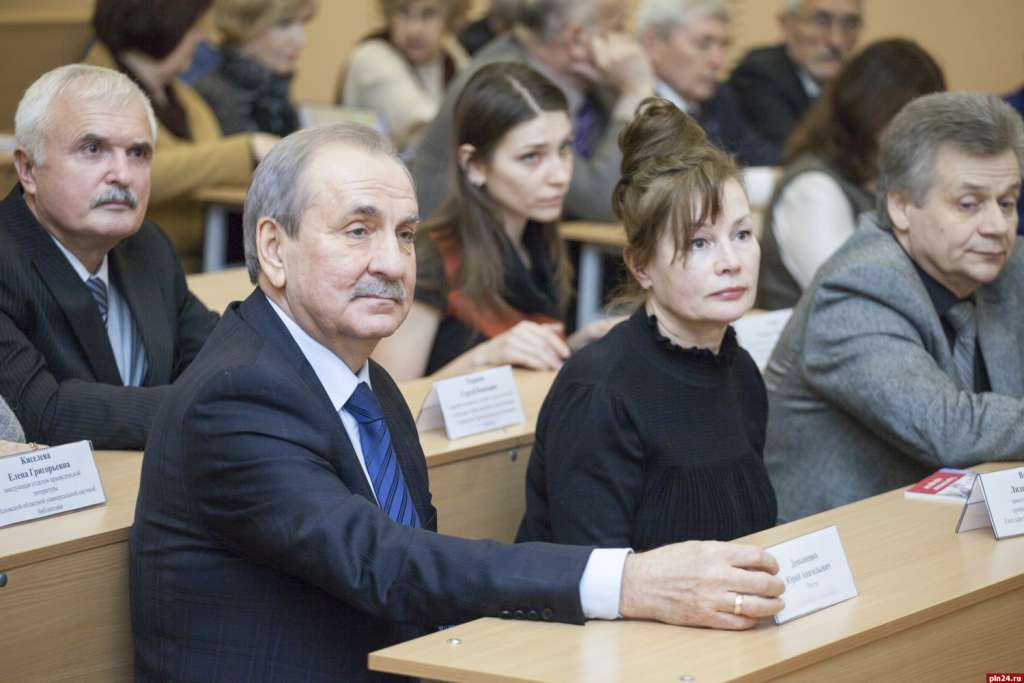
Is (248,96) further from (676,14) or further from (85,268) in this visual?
(85,268)

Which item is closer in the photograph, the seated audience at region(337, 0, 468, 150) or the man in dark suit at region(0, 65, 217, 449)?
the man in dark suit at region(0, 65, 217, 449)

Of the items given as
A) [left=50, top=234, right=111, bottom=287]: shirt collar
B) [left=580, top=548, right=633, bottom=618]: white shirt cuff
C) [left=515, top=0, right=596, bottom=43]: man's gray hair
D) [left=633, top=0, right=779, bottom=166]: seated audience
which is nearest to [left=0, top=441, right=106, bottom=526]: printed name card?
[left=50, top=234, right=111, bottom=287]: shirt collar

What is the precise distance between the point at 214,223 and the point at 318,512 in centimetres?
371

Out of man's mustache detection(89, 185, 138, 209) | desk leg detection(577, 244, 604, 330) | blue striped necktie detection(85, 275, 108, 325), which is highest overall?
man's mustache detection(89, 185, 138, 209)

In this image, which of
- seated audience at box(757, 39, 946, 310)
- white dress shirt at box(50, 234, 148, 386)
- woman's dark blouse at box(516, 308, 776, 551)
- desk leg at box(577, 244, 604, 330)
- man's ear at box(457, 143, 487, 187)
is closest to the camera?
woman's dark blouse at box(516, 308, 776, 551)

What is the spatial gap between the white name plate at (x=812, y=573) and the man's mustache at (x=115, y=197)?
5.20 feet

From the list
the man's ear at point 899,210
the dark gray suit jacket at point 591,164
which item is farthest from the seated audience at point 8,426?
the dark gray suit jacket at point 591,164

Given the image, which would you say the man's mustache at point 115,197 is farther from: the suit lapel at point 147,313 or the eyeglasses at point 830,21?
the eyeglasses at point 830,21

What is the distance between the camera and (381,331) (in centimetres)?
198

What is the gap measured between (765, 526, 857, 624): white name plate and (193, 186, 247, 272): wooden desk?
12.0ft

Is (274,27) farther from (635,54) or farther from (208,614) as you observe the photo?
(208,614)

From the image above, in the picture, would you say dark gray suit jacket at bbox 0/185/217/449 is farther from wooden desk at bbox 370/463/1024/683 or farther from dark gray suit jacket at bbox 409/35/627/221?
dark gray suit jacket at bbox 409/35/627/221

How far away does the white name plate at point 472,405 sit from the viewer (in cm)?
280

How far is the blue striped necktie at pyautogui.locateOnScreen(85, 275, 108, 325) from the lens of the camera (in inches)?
112
